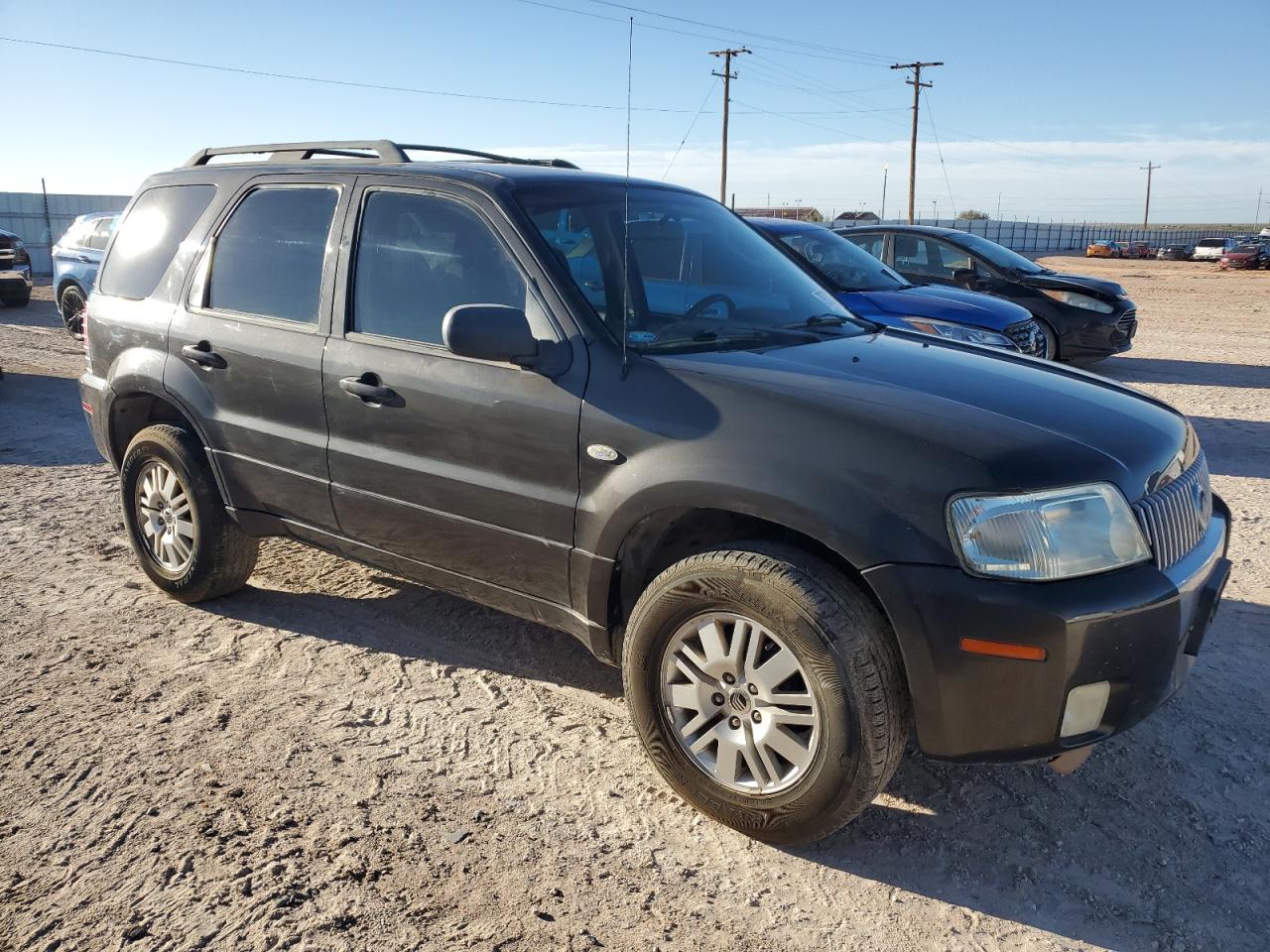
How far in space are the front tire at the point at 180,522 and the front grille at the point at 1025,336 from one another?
6.44 metres

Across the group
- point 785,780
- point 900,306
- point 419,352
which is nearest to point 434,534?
point 419,352

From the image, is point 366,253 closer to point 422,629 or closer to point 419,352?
point 419,352

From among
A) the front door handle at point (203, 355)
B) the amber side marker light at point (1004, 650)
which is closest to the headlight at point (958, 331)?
the front door handle at point (203, 355)

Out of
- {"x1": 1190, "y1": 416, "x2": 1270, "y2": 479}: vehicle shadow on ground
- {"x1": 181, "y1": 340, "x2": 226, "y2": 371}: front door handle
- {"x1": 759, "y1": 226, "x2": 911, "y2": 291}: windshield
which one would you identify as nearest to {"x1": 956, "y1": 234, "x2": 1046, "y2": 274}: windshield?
{"x1": 759, "y1": 226, "x2": 911, "y2": 291}: windshield

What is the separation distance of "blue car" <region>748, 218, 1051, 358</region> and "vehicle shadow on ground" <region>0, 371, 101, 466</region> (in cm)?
555

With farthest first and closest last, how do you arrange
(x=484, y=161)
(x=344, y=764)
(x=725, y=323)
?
(x=484, y=161) < (x=725, y=323) < (x=344, y=764)

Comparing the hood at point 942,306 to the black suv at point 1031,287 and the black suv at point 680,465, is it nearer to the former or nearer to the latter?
the black suv at point 1031,287

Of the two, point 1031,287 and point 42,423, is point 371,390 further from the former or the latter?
point 1031,287

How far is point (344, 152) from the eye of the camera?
4.39 meters

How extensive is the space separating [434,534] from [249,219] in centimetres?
170

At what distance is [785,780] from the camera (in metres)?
2.89

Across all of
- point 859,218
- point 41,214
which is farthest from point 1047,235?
point 41,214

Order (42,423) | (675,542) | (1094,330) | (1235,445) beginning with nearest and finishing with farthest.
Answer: (675,542) < (1235,445) < (42,423) < (1094,330)

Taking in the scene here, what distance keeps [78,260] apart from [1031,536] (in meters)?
15.1
